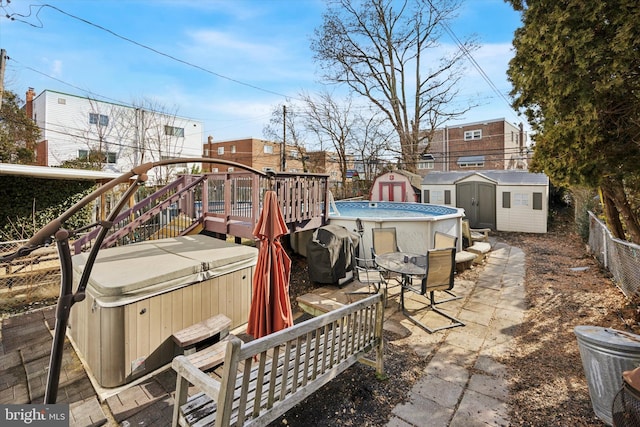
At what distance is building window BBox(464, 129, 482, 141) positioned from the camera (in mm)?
25609

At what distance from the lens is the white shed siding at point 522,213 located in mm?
12430

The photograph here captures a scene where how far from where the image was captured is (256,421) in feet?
6.79

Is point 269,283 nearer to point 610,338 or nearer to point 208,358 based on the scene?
point 208,358

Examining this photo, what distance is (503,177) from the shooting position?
13.5 meters

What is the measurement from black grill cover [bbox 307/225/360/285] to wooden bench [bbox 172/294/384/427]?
10.1 feet

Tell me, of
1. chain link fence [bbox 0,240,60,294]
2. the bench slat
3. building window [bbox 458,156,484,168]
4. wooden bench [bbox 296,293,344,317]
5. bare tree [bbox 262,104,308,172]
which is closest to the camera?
the bench slat

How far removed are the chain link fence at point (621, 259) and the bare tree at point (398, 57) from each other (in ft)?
48.3

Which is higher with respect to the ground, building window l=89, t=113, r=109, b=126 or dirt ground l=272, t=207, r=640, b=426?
building window l=89, t=113, r=109, b=126

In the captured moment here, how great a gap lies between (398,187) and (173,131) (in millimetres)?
18772

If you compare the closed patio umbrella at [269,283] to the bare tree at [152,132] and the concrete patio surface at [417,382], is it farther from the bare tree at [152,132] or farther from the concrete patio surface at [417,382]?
the bare tree at [152,132]

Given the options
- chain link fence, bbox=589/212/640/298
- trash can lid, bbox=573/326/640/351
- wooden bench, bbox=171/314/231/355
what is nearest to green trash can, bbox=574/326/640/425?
trash can lid, bbox=573/326/640/351

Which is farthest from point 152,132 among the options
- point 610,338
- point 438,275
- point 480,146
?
point 480,146

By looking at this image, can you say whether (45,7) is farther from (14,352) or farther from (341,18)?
(341,18)

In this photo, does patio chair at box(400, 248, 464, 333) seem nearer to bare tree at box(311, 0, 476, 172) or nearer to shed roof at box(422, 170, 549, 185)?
shed roof at box(422, 170, 549, 185)
